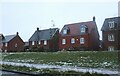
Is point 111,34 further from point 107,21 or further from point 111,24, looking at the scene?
point 107,21

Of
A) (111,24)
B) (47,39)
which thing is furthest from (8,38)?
(111,24)

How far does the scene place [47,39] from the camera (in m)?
68.6

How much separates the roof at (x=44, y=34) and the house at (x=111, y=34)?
20.2 meters

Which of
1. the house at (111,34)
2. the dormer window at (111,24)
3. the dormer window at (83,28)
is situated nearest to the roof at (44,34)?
the dormer window at (83,28)

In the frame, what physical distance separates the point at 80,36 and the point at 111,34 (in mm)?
8714

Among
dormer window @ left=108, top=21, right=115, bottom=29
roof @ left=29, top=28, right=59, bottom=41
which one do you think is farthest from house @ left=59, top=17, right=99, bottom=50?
roof @ left=29, top=28, right=59, bottom=41

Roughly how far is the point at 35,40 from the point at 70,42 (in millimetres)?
17698

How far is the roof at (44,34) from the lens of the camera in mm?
69500

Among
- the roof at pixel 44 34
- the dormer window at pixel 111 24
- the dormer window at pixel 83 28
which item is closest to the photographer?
the dormer window at pixel 111 24

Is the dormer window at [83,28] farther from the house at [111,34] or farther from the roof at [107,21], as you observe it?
the house at [111,34]

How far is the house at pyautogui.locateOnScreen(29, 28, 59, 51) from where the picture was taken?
68188mm

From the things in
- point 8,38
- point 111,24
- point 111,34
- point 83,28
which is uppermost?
point 111,24

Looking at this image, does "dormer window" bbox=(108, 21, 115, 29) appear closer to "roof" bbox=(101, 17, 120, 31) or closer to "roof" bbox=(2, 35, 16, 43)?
"roof" bbox=(101, 17, 120, 31)

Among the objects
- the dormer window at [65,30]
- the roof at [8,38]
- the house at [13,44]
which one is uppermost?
the dormer window at [65,30]
